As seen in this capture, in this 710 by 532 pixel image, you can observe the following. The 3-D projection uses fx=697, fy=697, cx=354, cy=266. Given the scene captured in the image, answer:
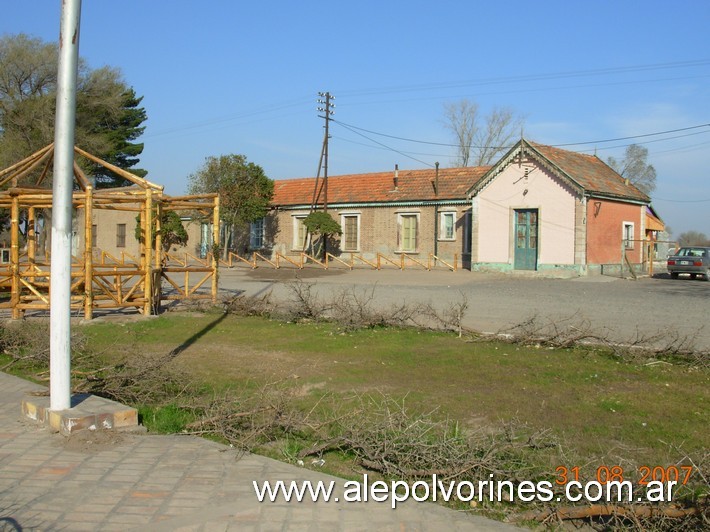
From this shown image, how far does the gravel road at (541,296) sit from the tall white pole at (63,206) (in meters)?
7.24

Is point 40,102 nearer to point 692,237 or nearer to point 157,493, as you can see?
point 157,493

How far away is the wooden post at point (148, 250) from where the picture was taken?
14.2 meters

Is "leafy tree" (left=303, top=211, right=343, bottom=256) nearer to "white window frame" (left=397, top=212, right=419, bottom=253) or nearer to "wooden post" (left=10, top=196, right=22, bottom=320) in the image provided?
"white window frame" (left=397, top=212, right=419, bottom=253)

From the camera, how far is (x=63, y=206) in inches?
252

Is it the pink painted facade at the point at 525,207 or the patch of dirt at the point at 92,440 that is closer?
the patch of dirt at the point at 92,440

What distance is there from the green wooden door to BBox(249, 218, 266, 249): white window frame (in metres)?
17.4

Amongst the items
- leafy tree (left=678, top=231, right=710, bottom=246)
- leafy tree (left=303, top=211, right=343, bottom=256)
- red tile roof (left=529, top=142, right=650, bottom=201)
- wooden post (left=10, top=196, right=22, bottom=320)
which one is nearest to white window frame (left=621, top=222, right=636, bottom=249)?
red tile roof (left=529, top=142, right=650, bottom=201)

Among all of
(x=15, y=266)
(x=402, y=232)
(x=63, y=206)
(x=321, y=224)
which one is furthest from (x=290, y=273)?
(x=63, y=206)

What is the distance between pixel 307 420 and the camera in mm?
6031

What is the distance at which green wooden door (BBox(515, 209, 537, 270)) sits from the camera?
29.3 m

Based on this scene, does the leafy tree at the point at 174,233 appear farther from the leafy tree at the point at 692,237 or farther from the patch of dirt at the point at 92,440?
the leafy tree at the point at 692,237

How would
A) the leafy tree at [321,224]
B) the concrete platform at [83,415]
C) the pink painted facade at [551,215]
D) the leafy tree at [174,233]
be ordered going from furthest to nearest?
the leafy tree at [174,233] → the leafy tree at [321,224] → the pink painted facade at [551,215] → the concrete platform at [83,415]

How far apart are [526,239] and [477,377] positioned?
2216 centimetres

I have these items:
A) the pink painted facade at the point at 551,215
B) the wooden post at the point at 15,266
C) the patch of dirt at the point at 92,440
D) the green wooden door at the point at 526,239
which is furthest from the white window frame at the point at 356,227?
the patch of dirt at the point at 92,440
